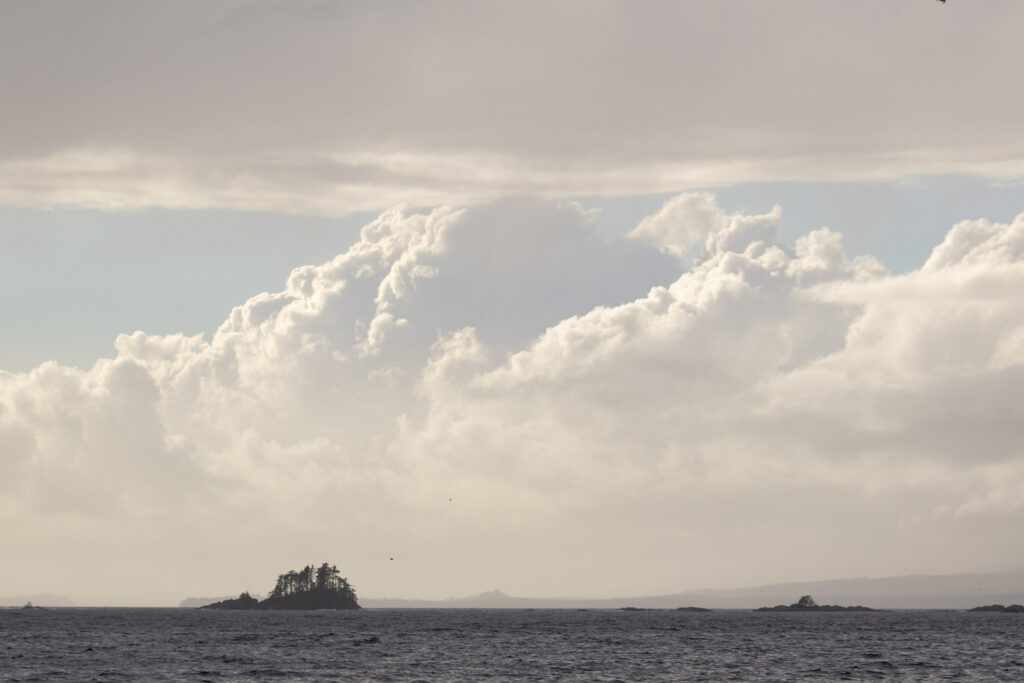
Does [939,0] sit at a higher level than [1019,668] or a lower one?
higher

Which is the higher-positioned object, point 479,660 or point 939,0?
point 939,0

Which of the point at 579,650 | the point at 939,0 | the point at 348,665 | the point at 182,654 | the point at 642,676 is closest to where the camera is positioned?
the point at 939,0

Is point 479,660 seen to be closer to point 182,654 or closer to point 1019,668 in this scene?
point 182,654

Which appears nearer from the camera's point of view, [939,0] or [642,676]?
[939,0]

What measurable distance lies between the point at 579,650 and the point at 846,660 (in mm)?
44085

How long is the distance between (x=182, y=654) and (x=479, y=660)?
45.4 metres

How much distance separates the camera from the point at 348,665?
14512 cm

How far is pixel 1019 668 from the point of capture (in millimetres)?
149625

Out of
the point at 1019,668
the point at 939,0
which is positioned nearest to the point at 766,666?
the point at 1019,668

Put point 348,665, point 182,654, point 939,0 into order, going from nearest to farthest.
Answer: point 939,0 → point 348,665 → point 182,654

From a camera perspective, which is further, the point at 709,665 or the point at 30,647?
the point at 30,647

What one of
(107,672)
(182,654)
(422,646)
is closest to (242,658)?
(182,654)

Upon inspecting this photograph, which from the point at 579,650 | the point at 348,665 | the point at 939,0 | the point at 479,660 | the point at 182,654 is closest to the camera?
the point at 939,0

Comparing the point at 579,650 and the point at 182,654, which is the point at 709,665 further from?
the point at 182,654
